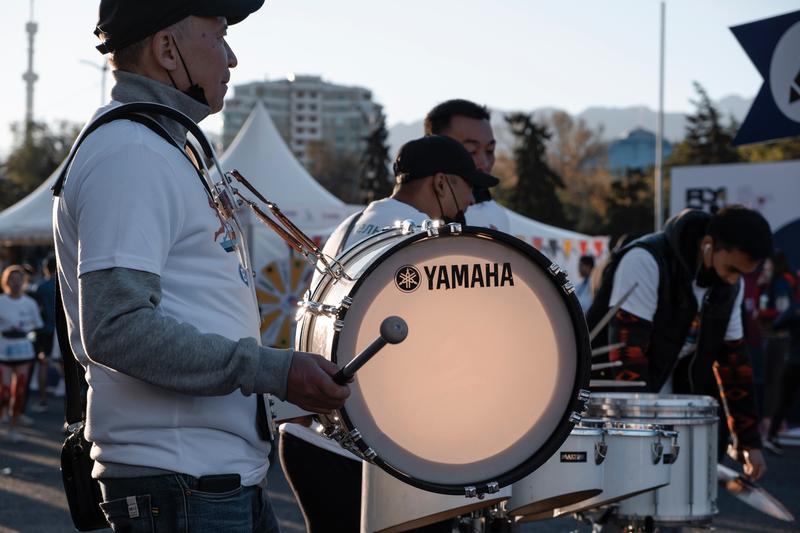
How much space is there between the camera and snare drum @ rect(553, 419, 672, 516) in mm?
4043

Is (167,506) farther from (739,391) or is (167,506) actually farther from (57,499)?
(57,499)

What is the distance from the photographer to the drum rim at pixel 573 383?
2.44m

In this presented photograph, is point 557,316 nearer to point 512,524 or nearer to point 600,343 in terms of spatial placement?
point 512,524

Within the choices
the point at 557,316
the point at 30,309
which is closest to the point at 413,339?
the point at 557,316

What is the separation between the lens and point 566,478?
3770 mm

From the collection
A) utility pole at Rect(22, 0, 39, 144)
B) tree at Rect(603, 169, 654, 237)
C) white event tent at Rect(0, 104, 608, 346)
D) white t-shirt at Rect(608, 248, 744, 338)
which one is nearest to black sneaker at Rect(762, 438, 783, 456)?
white event tent at Rect(0, 104, 608, 346)

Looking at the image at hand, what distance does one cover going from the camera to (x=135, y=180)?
2.16 meters

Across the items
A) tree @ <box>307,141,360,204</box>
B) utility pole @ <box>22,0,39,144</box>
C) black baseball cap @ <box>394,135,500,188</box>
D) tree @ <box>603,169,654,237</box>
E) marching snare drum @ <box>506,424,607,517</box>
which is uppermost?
utility pole @ <box>22,0,39,144</box>

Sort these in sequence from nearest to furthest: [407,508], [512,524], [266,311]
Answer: [407,508]
[512,524]
[266,311]

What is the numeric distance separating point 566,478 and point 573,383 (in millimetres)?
1247

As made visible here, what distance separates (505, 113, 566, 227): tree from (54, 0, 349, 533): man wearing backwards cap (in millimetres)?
48633

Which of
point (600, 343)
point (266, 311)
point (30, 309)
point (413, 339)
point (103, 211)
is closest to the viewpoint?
point (103, 211)

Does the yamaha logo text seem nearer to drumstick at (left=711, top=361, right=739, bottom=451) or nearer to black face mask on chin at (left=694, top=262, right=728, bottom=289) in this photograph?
black face mask on chin at (left=694, top=262, right=728, bottom=289)

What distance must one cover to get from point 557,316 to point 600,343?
300cm
